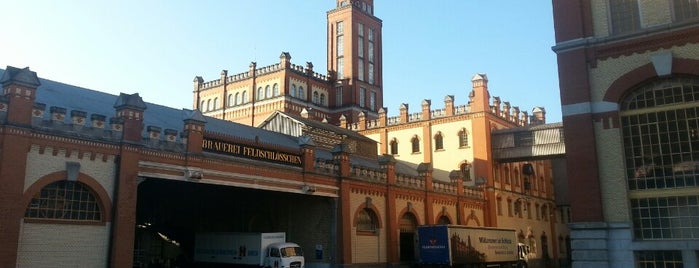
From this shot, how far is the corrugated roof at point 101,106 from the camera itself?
28141 millimetres

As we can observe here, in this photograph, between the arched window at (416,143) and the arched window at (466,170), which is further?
the arched window at (416,143)

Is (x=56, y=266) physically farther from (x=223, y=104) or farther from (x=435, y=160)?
(x=223, y=104)

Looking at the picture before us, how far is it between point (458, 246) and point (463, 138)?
19482 mm

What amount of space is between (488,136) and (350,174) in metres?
20.7

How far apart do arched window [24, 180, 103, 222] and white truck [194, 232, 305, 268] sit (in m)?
10.9

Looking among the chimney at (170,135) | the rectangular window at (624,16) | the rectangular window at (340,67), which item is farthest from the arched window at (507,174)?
the chimney at (170,135)

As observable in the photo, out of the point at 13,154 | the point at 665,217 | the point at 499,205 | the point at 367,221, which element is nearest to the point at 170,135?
the point at 13,154

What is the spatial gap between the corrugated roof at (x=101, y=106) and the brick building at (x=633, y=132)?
1727 centimetres

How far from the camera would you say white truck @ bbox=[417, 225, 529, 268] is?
121 feet

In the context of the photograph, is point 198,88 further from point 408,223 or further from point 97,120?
point 97,120

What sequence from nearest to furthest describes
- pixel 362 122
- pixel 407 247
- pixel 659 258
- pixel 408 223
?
1. pixel 659 258
2. pixel 407 247
3. pixel 408 223
4. pixel 362 122

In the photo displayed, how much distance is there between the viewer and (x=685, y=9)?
21.3 meters

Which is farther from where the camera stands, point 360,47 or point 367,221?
point 360,47

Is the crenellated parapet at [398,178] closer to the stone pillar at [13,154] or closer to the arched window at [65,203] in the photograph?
the arched window at [65,203]
